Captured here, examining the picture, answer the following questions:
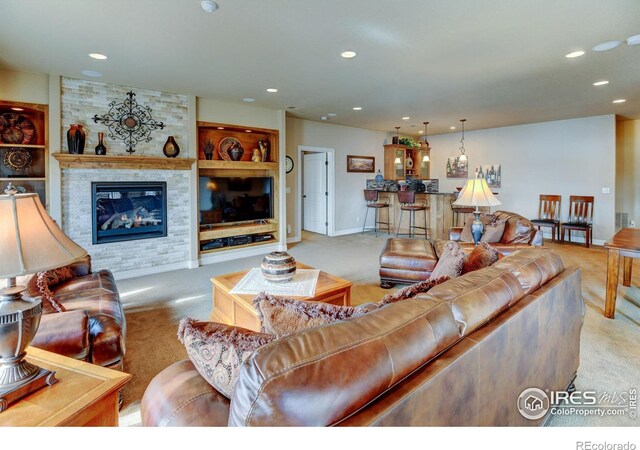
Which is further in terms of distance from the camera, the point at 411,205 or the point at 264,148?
the point at 411,205

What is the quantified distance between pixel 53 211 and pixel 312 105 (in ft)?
12.9

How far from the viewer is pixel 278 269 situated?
264 centimetres

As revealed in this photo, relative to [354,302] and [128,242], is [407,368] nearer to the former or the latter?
[354,302]

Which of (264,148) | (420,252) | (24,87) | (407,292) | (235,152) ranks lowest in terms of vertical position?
(420,252)

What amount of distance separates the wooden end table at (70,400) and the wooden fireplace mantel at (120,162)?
11.7 feet

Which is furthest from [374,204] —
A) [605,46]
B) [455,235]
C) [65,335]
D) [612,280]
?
[65,335]

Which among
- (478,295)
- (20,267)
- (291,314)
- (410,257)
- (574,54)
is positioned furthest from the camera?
(410,257)

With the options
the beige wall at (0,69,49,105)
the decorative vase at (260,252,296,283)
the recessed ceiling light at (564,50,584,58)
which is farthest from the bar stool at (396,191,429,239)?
the beige wall at (0,69,49,105)

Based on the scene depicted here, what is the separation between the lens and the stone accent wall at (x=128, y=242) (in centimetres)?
423

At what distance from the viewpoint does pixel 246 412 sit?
717 millimetres

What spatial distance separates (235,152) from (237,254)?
1715mm

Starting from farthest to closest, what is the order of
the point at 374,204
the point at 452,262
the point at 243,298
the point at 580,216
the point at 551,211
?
the point at 374,204 < the point at 551,211 < the point at 580,216 < the point at 243,298 < the point at 452,262

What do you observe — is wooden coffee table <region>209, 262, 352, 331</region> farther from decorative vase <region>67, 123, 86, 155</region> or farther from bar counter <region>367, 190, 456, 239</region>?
bar counter <region>367, 190, 456, 239</region>
